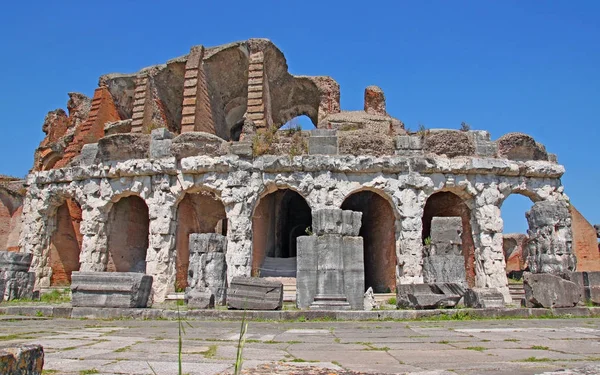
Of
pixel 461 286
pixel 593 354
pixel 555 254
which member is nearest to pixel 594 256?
pixel 555 254

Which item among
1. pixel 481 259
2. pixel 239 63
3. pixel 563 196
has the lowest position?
pixel 481 259

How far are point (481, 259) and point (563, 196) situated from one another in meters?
3.51

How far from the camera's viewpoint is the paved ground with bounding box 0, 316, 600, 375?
376 centimetres

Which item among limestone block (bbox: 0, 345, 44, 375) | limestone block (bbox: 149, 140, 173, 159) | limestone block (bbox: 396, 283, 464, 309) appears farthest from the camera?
limestone block (bbox: 149, 140, 173, 159)

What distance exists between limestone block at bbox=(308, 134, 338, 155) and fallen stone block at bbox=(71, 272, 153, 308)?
7145 millimetres

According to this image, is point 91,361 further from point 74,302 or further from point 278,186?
point 278,186

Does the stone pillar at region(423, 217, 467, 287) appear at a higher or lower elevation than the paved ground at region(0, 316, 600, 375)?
higher

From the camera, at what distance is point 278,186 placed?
15336mm

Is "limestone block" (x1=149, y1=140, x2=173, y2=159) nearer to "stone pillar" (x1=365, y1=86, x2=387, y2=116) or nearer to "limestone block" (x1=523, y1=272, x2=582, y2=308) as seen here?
"stone pillar" (x1=365, y1=86, x2=387, y2=116)

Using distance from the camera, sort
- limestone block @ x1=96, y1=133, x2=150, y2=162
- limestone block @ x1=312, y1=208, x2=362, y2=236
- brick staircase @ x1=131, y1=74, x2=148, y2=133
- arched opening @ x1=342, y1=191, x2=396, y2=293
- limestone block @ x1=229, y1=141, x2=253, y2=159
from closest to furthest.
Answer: limestone block @ x1=312, y1=208, x2=362, y2=236 < limestone block @ x1=229, y1=141, x2=253, y2=159 < arched opening @ x1=342, y1=191, x2=396, y2=293 < limestone block @ x1=96, y1=133, x2=150, y2=162 < brick staircase @ x1=131, y1=74, x2=148, y2=133

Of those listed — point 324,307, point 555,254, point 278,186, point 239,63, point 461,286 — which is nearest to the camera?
point 324,307

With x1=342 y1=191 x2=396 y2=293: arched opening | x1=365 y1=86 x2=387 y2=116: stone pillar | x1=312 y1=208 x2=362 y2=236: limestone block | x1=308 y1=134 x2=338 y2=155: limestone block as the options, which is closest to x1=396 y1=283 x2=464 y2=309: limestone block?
x1=312 y1=208 x2=362 y2=236: limestone block

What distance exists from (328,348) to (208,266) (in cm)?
692

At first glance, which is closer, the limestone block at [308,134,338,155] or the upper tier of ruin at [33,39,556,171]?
the limestone block at [308,134,338,155]
